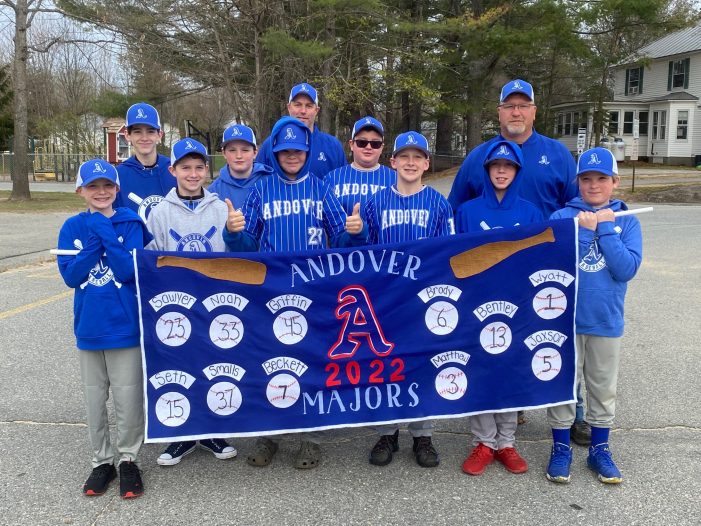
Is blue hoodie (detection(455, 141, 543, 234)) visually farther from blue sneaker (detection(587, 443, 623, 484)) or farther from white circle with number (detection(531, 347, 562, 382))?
blue sneaker (detection(587, 443, 623, 484))

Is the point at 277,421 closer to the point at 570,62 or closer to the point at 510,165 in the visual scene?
the point at 510,165

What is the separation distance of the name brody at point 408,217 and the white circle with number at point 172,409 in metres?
1.61

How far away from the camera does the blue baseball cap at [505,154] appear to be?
3.68 metres

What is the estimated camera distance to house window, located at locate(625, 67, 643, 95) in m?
43.2

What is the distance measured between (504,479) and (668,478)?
0.91 metres

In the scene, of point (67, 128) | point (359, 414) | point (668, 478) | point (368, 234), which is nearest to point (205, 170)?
point (368, 234)

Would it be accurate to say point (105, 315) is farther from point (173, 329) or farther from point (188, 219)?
point (188, 219)

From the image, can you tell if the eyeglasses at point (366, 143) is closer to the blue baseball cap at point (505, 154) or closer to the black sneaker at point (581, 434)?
the blue baseball cap at point (505, 154)

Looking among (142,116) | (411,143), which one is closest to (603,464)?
(411,143)

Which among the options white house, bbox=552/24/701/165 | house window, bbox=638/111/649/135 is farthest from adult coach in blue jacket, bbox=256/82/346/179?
house window, bbox=638/111/649/135

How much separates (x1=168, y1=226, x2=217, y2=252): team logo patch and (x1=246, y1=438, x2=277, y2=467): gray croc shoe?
1224mm

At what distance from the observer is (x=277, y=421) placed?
3.69 metres

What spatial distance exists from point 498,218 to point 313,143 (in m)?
2.04

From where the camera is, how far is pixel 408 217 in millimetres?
3875
